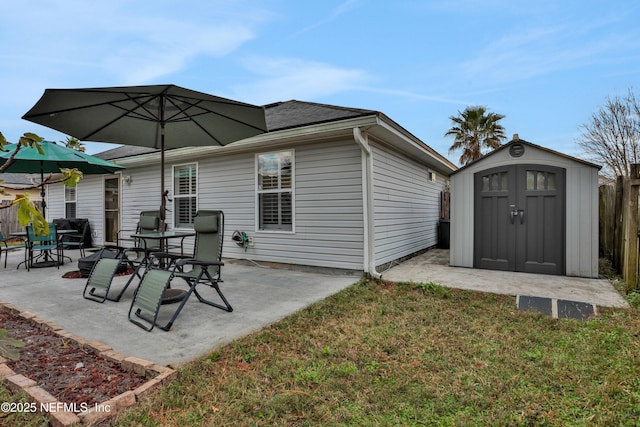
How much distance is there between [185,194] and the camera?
7359mm

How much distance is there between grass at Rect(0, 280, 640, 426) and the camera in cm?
181

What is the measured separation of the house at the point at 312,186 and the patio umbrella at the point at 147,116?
1317 mm

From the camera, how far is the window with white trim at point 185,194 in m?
7.23

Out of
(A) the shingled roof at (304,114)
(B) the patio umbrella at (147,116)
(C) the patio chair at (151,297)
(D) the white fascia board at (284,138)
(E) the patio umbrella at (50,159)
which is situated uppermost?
(A) the shingled roof at (304,114)

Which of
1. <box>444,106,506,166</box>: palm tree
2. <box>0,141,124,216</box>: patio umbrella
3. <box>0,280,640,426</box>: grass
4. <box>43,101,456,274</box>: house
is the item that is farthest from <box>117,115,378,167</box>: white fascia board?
<box>444,106,506,166</box>: palm tree

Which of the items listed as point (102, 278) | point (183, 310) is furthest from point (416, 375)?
point (102, 278)

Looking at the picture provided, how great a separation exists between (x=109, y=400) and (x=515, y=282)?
4.84 m

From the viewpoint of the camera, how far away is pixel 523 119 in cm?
1498

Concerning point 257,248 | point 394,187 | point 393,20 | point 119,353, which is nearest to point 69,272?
point 257,248

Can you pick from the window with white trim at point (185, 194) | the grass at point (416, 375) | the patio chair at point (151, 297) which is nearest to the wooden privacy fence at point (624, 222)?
the grass at point (416, 375)

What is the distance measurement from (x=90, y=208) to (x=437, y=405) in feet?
35.2

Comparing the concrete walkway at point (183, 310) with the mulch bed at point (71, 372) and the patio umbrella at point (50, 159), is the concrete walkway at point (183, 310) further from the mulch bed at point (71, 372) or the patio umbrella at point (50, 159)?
the patio umbrella at point (50, 159)

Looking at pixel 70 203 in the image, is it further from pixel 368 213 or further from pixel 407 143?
pixel 407 143

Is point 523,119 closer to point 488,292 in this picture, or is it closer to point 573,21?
point 573,21
